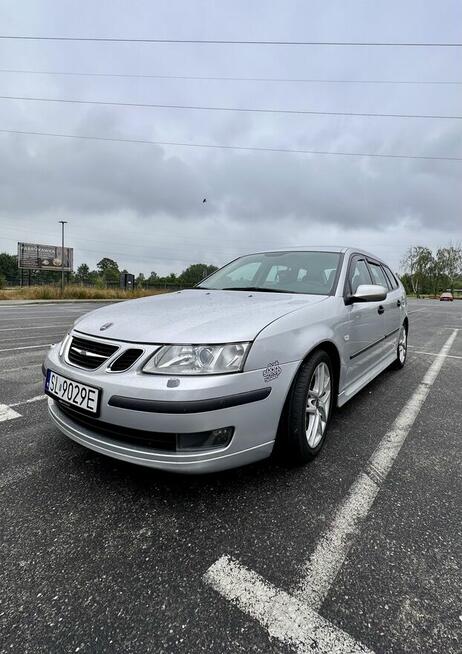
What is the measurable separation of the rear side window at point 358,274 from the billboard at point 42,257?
127ft

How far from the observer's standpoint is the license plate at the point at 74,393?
180 centimetres

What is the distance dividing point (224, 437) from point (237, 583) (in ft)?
1.92

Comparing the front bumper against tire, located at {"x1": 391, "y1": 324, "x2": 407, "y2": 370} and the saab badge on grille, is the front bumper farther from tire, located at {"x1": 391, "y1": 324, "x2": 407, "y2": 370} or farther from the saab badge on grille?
tire, located at {"x1": 391, "y1": 324, "x2": 407, "y2": 370}

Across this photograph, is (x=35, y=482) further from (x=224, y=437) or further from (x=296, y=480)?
(x=296, y=480)

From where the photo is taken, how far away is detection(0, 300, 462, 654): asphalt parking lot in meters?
1.19

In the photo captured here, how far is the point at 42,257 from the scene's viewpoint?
127 feet

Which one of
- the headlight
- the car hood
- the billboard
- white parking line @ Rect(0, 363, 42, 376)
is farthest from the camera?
the billboard

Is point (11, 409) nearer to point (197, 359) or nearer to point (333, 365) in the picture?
point (197, 359)

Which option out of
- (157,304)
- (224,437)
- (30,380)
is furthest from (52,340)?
(224,437)

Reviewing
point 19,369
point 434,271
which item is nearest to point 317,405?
point 19,369

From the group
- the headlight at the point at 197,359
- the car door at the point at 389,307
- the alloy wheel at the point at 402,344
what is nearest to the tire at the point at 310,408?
the headlight at the point at 197,359

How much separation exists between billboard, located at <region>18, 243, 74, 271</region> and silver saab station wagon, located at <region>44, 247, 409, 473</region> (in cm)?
3911

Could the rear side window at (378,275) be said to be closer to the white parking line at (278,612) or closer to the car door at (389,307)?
the car door at (389,307)

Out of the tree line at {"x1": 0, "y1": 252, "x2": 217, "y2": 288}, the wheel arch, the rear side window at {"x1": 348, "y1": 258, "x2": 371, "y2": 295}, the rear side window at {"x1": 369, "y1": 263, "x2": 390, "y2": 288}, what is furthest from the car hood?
the tree line at {"x1": 0, "y1": 252, "x2": 217, "y2": 288}
